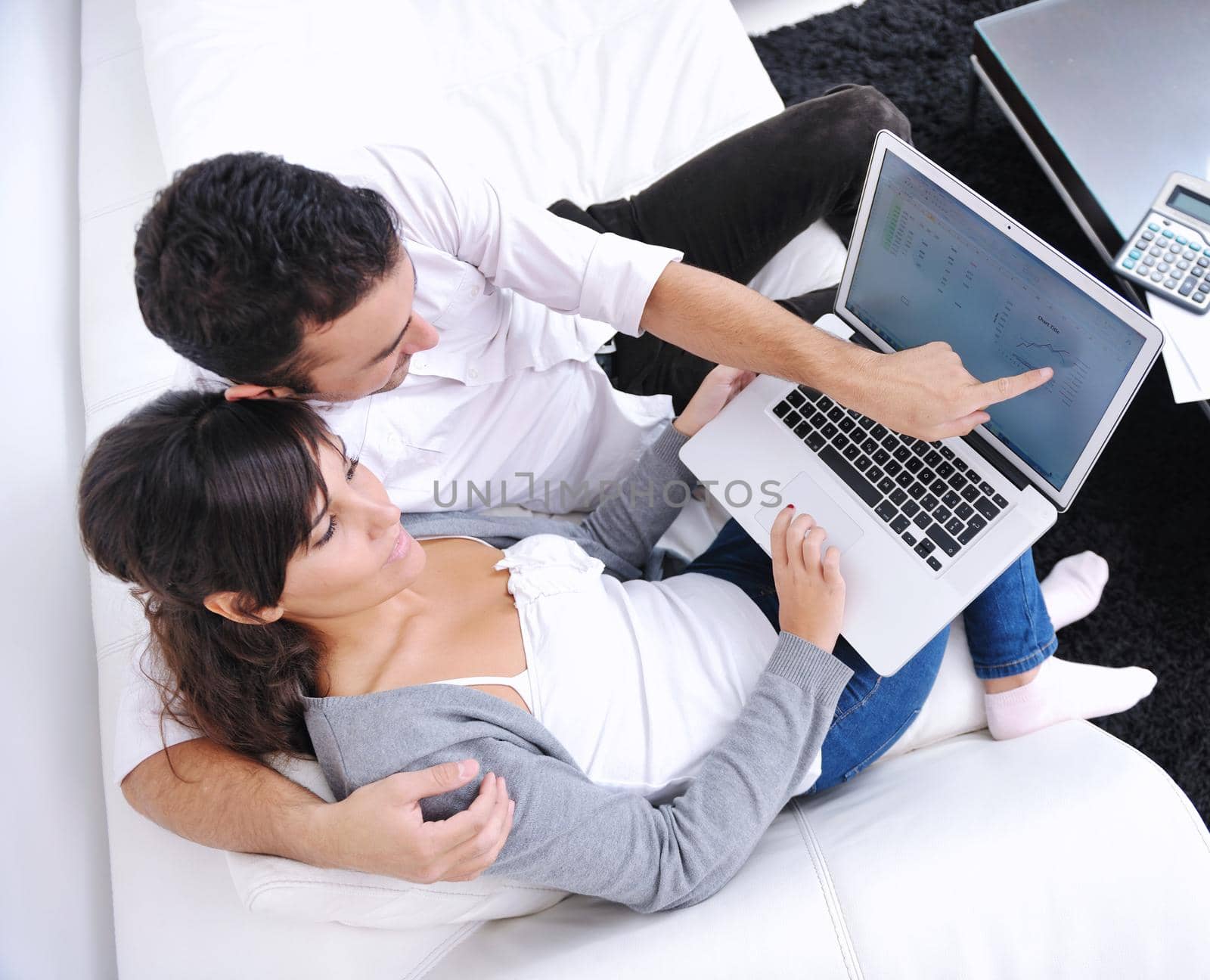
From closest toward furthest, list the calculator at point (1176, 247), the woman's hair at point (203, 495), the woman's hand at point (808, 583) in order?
the woman's hair at point (203, 495) → the woman's hand at point (808, 583) → the calculator at point (1176, 247)

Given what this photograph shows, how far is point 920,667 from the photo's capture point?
1.17 meters

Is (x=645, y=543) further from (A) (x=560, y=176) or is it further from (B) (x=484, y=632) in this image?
(A) (x=560, y=176)

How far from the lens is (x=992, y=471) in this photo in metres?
1.11

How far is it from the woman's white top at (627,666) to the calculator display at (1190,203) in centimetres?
96

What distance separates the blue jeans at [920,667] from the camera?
116 cm

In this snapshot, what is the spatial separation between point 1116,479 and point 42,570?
1822mm

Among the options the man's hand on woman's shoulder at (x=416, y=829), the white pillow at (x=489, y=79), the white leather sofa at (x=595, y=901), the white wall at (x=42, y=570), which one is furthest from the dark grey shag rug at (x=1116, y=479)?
the white wall at (x=42, y=570)

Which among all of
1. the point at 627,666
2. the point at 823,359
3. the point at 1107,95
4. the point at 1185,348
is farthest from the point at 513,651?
the point at 1107,95

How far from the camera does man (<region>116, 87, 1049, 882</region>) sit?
89cm

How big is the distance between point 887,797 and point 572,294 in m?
0.77

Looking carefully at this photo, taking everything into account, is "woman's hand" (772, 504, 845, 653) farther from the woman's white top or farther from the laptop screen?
the laptop screen

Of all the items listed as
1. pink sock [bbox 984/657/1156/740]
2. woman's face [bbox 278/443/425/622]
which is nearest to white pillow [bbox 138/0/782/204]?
woman's face [bbox 278/443/425/622]

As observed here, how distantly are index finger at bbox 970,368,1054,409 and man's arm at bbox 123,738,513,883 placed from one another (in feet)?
2.20

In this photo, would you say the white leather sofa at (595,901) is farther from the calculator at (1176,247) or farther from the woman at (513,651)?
the calculator at (1176,247)
